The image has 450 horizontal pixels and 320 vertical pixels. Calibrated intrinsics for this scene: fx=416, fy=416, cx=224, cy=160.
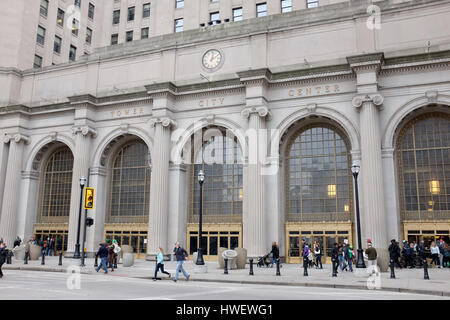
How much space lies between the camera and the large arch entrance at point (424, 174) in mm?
26766

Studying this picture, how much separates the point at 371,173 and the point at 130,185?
20.0m

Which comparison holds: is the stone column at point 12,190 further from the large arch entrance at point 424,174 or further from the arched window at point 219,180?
the large arch entrance at point 424,174

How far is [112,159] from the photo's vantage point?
37281 millimetres

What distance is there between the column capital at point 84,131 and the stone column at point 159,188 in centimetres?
608

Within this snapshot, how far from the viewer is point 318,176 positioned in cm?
3022

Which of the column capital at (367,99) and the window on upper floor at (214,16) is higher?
the window on upper floor at (214,16)

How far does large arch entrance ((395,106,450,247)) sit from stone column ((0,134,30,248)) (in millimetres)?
32277

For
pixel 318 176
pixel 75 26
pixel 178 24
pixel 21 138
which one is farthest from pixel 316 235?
pixel 75 26

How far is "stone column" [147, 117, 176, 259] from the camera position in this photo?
31.5 metres

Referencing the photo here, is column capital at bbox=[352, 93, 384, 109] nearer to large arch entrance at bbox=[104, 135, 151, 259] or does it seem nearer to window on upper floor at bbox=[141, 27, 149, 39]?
large arch entrance at bbox=[104, 135, 151, 259]

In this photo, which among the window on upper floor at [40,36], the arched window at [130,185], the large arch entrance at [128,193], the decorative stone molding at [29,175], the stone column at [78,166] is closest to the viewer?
the stone column at [78,166]

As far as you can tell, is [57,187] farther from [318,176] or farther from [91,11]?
[91,11]

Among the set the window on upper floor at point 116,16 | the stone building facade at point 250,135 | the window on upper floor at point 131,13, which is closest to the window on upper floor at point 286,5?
the stone building facade at point 250,135
